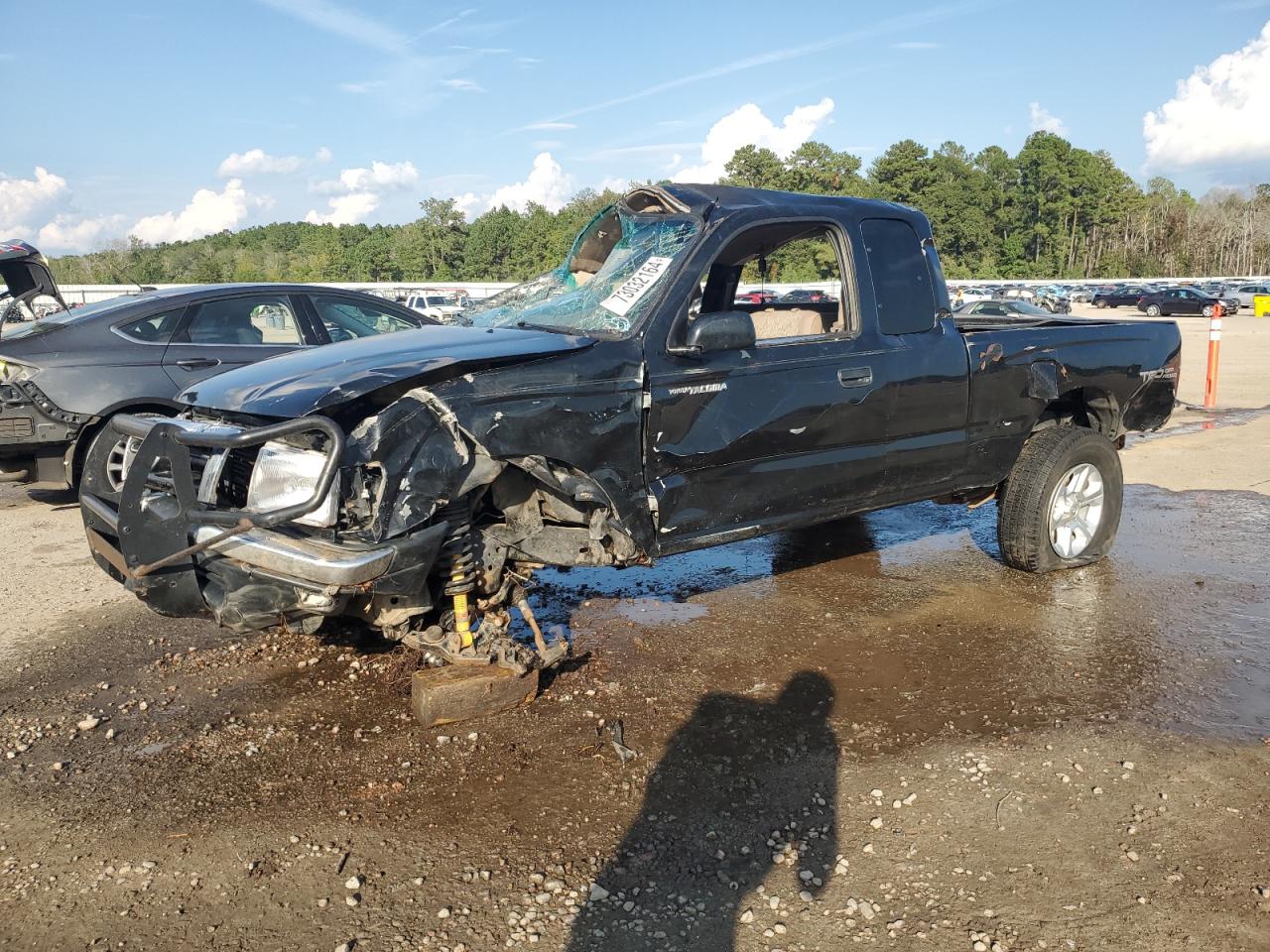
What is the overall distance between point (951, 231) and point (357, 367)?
323 ft

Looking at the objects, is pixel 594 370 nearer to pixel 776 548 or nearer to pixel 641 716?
pixel 641 716

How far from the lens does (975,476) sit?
17.3ft

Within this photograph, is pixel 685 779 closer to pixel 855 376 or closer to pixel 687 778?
pixel 687 778

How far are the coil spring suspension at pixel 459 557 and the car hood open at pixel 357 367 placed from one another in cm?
51

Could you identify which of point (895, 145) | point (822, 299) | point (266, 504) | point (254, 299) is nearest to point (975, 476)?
point (822, 299)

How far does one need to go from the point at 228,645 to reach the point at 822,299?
3873 mm

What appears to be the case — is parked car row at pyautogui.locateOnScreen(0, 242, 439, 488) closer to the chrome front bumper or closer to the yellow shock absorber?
the yellow shock absorber

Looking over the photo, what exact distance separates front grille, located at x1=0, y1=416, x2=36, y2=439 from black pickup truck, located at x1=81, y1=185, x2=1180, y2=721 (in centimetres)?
328

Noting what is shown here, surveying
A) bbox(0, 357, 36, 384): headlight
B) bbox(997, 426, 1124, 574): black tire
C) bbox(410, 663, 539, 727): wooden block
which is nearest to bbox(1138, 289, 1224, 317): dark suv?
bbox(997, 426, 1124, 574): black tire

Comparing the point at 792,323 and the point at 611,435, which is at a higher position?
the point at 792,323

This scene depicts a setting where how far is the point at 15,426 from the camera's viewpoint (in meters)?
6.58

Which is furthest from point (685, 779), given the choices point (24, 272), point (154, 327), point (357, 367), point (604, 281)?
point (24, 272)

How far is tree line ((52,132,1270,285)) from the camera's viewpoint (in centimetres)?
8219

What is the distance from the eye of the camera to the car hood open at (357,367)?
10.7 ft
